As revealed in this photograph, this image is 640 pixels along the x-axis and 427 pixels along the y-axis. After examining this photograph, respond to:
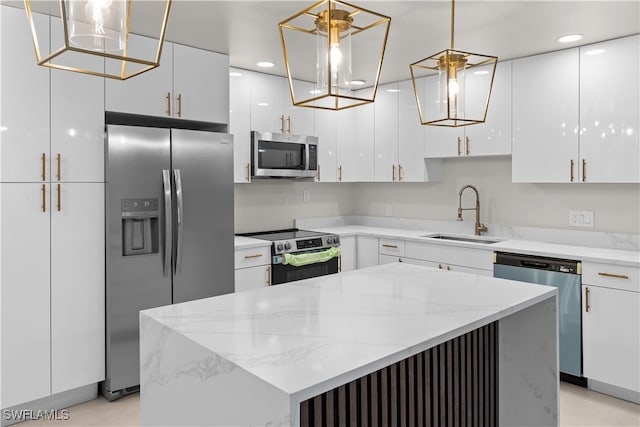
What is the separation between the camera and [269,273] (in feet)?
12.6

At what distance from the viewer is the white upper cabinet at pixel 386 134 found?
4.65 meters

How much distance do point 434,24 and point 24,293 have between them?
296cm

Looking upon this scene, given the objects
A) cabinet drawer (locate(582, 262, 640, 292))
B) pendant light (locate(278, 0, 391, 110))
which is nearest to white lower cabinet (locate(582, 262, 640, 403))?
cabinet drawer (locate(582, 262, 640, 292))

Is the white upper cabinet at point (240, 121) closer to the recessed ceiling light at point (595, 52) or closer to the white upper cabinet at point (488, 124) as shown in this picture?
the white upper cabinet at point (488, 124)

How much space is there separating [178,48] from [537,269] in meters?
3.01

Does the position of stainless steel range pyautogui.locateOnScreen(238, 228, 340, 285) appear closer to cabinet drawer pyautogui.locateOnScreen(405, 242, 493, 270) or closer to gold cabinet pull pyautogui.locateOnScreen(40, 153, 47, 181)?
cabinet drawer pyautogui.locateOnScreen(405, 242, 493, 270)

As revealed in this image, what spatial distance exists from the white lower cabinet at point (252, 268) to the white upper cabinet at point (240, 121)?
2.11ft

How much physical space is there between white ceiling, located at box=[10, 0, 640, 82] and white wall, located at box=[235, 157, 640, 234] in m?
1.11

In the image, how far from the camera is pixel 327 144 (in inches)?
186

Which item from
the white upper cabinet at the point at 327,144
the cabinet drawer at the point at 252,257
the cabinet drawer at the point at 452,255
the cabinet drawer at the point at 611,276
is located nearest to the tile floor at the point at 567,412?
the cabinet drawer at the point at 611,276

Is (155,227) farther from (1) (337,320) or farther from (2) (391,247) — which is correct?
(2) (391,247)

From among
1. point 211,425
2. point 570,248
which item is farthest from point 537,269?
point 211,425

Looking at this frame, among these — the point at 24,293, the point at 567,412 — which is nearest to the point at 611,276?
the point at 567,412

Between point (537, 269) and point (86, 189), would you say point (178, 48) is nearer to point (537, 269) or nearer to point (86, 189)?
point (86, 189)
